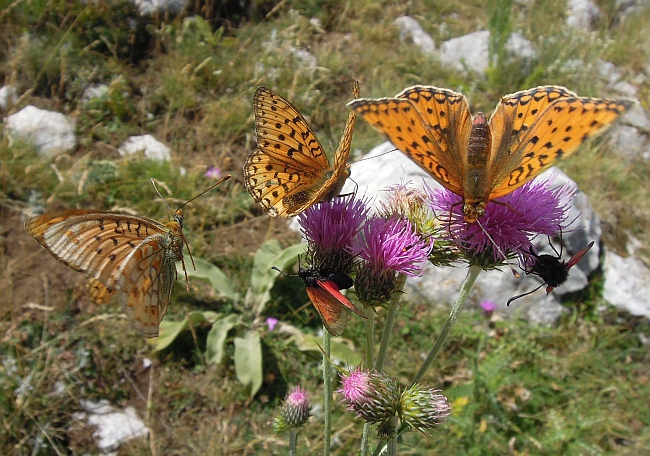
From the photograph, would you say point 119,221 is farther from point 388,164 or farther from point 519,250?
point 388,164

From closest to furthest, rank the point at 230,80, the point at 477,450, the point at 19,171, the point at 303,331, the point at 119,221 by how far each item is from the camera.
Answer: the point at 119,221, the point at 477,450, the point at 303,331, the point at 19,171, the point at 230,80

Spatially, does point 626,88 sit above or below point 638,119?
above

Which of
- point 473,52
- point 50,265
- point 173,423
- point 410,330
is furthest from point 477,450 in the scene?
point 473,52

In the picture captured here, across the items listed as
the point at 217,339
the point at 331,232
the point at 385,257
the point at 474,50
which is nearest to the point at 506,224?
the point at 385,257

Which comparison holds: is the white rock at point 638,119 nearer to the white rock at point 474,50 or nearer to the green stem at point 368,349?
the white rock at point 474,50

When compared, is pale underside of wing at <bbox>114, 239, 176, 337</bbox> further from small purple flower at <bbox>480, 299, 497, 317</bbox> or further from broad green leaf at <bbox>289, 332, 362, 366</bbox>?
small purple flower at <bbox>480, 299, 497, 317</bbox>

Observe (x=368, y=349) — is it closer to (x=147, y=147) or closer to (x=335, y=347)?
(x=335, y=347)
